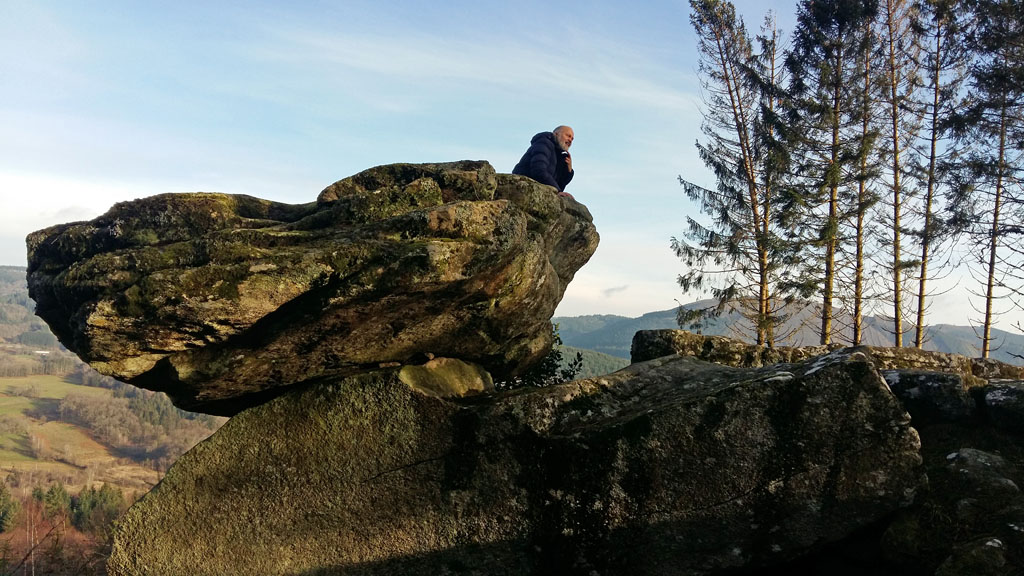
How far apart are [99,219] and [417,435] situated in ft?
21.3

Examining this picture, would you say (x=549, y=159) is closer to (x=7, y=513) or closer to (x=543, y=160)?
(x=543, y=160)

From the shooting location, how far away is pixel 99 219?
10.1 m

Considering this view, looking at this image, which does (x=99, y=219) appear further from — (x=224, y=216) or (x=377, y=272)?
(x=377, y=272)

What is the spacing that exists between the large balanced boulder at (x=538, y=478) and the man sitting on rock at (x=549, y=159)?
5.77m

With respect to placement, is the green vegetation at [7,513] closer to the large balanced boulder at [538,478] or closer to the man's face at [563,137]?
the large balanced boulder at [538,478]

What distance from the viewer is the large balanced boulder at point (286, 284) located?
27.0ft

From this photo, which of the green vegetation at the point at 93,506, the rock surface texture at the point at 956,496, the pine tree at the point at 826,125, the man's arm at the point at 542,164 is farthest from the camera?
the green vegetation at the point at 93,506

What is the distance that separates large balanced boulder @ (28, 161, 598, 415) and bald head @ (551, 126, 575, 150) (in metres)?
3.42

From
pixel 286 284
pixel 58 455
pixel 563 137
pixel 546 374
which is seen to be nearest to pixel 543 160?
pixel 563 137

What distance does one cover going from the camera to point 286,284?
8258mm

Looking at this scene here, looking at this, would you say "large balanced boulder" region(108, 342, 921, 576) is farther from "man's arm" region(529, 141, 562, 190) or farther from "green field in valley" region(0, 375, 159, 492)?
"green field in valley" region(0, 375, 159, 492)

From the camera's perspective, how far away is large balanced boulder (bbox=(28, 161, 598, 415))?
8227 millimetres

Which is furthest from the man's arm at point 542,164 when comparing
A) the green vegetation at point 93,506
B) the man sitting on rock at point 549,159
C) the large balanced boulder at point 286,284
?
the green vegetation at point 93,506

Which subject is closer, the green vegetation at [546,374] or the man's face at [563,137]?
the man's face at [563,137]
